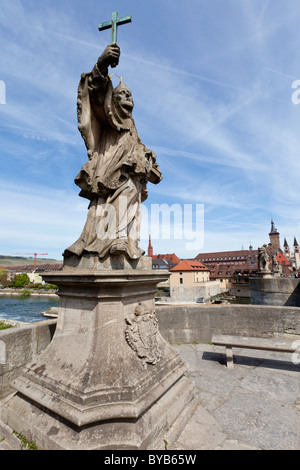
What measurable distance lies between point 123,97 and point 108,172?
103 cm

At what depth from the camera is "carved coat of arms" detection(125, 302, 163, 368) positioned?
7.37 feet

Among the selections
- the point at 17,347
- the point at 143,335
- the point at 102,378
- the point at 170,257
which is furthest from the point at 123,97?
the point at 170,257

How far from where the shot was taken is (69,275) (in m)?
2.29

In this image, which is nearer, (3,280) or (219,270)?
(219,270)

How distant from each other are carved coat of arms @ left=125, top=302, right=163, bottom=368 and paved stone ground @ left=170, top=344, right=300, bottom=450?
2.24ft

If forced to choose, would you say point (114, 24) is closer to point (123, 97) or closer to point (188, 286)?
point (123, 97)

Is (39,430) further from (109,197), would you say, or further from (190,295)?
(190,295)

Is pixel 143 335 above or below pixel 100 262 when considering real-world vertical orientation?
below

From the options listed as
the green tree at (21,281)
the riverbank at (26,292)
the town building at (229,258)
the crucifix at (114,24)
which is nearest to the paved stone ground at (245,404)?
the crucifix at (114,24)

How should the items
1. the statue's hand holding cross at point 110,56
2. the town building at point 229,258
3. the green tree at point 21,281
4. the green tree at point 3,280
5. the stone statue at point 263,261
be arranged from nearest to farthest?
the statue's hand holding cross at point 110,56 → the stone statue at point 263,261 → the town building at point 229,258 → the green tree at point 21,281 → the green tree at point 3,280

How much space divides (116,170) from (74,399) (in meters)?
2.28

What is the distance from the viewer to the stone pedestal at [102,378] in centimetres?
180

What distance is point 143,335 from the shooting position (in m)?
2.33

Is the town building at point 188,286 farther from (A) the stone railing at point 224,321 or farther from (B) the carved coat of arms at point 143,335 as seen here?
(B) the carved coat of arms at point 143,335
